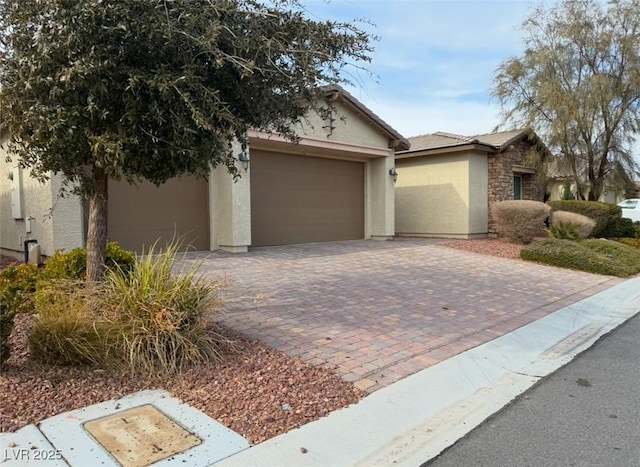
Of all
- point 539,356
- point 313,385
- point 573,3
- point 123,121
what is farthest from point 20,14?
point 573,3

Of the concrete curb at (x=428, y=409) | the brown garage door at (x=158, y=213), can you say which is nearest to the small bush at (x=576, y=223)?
the concrete curb at (x=428, y=409)

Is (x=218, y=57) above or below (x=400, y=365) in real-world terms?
above

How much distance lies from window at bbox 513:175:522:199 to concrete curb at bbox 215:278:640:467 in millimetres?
13757

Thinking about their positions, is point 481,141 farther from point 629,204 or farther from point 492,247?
point 629,204

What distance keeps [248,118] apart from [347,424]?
3058 mm

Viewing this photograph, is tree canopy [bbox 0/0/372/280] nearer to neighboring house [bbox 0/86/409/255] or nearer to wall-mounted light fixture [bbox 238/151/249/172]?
neighboring house [bbox 0/86/409/255]

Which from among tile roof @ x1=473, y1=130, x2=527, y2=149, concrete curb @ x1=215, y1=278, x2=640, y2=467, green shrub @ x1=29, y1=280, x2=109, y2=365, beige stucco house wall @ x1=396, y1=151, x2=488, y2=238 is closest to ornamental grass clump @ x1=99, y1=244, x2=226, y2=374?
green shrub @ x1=29, y1=280, x2=109, y2=365

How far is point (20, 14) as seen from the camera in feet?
12.9

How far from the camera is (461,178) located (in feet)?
55.3

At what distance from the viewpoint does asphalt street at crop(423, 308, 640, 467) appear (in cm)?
303

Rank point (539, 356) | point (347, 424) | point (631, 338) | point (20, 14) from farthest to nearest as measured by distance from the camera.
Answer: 1. point (631, 338)
2. point (539, 356)
3. point (20, 14)
4. point (347, 424)

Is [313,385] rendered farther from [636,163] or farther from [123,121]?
[636,163]

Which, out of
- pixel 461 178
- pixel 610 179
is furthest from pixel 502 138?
pixel 610 179

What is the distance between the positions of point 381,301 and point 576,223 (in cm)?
1007
